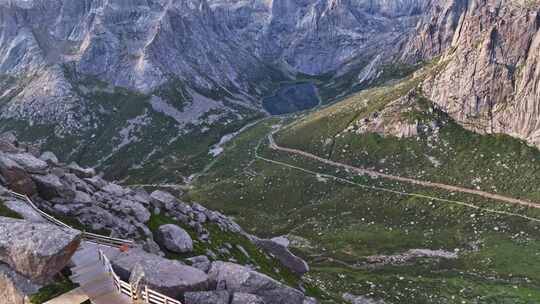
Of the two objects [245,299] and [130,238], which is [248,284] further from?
Result: [130,238]

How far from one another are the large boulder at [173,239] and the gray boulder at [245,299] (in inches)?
770

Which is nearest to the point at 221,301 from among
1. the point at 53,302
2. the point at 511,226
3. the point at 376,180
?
the point at 53,302

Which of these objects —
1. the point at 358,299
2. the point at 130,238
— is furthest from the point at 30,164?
the point at 358,299

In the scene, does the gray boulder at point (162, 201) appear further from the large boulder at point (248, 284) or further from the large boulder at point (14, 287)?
the large boulder at point (14, 287)

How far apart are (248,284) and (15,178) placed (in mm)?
27335

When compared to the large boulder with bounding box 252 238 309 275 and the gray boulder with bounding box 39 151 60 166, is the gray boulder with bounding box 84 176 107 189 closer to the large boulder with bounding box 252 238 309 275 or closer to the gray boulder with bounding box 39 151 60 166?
the gray boulder with bounding box 39 151 60 166

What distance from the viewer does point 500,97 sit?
193500 millimetres

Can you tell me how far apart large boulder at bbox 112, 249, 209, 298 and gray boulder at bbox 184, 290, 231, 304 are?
944 mm

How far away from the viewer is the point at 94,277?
34.5m

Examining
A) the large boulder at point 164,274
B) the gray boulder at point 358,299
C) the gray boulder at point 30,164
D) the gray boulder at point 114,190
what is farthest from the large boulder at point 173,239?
the gray boulder at point 358,299

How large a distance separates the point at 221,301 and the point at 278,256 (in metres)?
55.6

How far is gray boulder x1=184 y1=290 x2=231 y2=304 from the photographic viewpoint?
32.0 metres

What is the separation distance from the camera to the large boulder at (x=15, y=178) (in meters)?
46.8

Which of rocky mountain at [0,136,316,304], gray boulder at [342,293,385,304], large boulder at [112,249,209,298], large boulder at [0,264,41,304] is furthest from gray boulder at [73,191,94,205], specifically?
gray boulder at [342,293,385,304]
